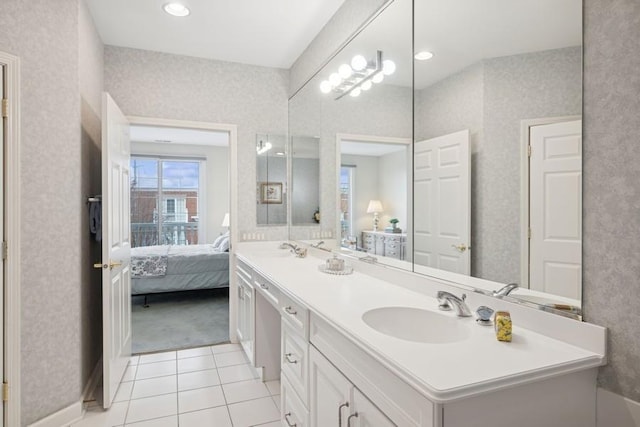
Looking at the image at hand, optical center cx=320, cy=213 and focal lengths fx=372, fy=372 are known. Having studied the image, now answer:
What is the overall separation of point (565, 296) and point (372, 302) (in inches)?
Answer: 27.6

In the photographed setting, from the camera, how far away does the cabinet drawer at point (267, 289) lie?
2117 millimetres

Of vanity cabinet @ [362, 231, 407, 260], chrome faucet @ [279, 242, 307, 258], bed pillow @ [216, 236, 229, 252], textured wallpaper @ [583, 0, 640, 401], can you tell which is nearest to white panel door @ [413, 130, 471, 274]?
vanity cabinet @ [362, 231, 407, 260]

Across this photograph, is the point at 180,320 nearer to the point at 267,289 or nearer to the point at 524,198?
the point at 267,289

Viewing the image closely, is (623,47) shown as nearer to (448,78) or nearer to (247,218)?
(448,78)

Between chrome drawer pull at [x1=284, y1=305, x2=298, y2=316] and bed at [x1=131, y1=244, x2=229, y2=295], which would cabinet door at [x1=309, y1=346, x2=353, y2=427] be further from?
bed at [x1=131, y1=244, x2=229, y2=295]

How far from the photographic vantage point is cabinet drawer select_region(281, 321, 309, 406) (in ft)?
5.35

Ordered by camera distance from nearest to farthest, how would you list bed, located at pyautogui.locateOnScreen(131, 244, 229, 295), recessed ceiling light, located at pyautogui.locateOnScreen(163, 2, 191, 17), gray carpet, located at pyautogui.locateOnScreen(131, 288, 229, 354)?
recessed ceiling light, located at pyautogui.locateOnScreen(163, 2, 191, 17)
gray carpet, located at pyautogui.locateOnScreen(131, 288, 229, 354)
bed, located at pyautogui.locateOnScreen(131, 244, 229, 295)

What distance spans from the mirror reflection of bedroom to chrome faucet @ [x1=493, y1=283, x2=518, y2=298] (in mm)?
Result: 2798

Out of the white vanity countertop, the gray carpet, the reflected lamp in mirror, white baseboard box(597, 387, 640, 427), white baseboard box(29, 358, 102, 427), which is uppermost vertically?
the reflected lamp in mirror

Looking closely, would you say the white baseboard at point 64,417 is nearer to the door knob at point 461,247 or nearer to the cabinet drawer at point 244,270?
the cabinet drawer at point 244,270

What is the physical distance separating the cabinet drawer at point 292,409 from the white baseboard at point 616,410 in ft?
3.45

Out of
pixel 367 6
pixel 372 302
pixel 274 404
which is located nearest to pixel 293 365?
pixel 372 302

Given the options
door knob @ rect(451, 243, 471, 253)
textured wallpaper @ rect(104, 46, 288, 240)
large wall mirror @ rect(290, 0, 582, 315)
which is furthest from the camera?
textured wallpaper @ rect(104, 46, 288, 240)

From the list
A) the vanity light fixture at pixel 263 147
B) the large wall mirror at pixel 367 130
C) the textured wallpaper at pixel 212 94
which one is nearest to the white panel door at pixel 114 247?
the textured wallpaper at pixel 212 94
